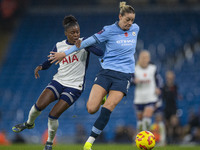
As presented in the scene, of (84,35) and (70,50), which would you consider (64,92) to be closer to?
(70,50)

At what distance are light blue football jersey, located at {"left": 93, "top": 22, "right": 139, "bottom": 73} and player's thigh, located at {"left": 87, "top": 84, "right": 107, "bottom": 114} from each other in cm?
43

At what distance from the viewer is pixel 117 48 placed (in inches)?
276

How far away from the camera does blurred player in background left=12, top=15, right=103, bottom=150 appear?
23.5ft

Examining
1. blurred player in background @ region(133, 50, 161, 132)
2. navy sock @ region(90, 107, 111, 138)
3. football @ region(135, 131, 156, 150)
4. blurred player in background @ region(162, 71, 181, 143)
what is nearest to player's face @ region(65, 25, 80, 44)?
navy sock @ region(90, 107, 111, 138)

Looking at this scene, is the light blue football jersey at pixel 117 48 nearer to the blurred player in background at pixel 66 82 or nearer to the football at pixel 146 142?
the blurred player in background at pixel 66 82

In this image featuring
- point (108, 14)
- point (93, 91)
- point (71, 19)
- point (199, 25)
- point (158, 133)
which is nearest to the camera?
point (93, 91)

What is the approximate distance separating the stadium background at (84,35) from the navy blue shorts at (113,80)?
24.5ft

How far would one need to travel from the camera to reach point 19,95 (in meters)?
19.1

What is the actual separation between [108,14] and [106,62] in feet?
56.0

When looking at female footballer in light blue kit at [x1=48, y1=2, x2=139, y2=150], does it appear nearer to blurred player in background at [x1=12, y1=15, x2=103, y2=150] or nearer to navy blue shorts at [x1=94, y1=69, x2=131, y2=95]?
navy blue shorts at [x1=94, y1=69, x2=131, y2=95]

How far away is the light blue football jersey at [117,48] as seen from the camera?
276 inches

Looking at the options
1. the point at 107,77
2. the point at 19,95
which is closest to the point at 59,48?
the point at 107,77

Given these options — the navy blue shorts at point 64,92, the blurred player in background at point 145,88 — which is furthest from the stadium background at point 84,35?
the navy blue shorts at point 64,92

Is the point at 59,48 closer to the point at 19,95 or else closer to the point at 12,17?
the point at 19,95
